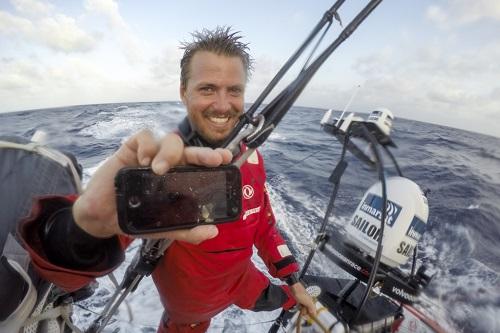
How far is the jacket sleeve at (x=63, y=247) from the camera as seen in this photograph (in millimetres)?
886

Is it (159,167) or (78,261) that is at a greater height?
(159,167)

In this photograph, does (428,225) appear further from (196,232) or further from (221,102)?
(196,232)

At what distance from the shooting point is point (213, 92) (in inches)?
65.2

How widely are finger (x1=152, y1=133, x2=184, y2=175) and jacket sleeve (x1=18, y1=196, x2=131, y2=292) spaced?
45 cm

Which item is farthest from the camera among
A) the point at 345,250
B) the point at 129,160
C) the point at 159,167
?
the point at 345,250

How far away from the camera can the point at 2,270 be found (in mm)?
895

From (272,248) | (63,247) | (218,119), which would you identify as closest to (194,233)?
(63,247)

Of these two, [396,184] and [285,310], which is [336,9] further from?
[285,310]

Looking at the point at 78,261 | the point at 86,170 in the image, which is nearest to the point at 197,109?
the point at 78,261

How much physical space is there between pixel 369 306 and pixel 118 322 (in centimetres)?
234

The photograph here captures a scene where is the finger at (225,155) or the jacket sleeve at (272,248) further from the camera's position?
the jacket sleeve at (272,248)

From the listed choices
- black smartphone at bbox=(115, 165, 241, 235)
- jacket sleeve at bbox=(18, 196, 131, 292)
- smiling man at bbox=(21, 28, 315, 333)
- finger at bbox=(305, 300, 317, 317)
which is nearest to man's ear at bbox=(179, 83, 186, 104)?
smiling man at bbox=(21, 28, 315, 333)

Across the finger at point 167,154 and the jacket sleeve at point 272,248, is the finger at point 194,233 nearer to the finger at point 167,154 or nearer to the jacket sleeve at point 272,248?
the finger at point 167,154

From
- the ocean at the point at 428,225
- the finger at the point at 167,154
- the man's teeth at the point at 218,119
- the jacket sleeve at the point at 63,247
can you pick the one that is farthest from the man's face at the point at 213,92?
the finger at the point at 167,154
